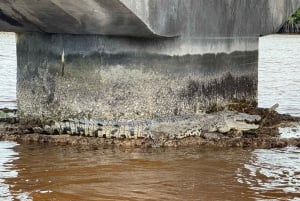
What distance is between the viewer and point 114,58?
10.0 m

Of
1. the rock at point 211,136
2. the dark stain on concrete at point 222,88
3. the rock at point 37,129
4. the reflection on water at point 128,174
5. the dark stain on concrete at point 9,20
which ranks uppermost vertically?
the dark stain on concrete at point 9,20

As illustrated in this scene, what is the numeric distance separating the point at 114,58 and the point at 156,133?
1.36m

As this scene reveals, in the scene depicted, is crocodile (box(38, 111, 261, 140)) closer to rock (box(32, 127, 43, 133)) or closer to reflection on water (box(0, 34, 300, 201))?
rock (box(32, 127, 43, 133))

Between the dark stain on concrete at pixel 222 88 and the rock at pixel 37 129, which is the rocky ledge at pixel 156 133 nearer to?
the rock at pixel 37 129

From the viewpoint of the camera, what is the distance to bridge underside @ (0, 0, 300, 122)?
948 cm

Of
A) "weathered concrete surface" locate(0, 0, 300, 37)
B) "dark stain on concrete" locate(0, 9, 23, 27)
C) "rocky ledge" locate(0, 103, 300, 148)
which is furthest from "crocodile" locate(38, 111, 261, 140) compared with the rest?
"dark stain on concrete" locate(0, 9, 23, 27)

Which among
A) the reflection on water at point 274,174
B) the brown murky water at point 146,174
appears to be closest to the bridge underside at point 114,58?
the brown murky water at point 146,174

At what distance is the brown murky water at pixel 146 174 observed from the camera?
7000 millimetres

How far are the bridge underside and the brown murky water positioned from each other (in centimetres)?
104

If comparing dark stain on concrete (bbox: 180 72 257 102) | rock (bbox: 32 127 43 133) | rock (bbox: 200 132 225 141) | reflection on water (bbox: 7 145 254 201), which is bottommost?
reflection on water (bbox: 7 145 254 201)

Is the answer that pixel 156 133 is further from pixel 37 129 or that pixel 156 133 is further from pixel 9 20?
pixel 9 20

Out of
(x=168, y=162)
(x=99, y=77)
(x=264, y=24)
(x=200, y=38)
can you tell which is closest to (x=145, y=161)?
(x=168, y=162)

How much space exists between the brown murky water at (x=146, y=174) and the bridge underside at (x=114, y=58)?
41.0 inches

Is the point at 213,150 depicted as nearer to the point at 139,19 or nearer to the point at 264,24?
the point at 139,19
